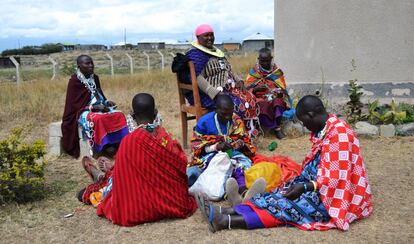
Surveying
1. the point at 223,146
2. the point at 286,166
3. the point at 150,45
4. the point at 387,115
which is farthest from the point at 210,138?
the point at 150,45

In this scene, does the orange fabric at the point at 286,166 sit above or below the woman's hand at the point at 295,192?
below

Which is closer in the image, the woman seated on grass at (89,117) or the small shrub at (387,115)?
the woman seated on grass at (89,117)

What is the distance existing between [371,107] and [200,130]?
10.2 feet

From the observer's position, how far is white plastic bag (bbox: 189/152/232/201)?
424 centimetres

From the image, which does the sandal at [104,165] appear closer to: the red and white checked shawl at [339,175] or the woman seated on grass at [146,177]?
the woman seated on grass at [146,177]

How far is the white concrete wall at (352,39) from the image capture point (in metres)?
6.79

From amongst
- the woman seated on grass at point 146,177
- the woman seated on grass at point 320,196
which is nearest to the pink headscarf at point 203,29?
the woman seated on grass at point 146,177

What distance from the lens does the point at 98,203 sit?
4.25 meters

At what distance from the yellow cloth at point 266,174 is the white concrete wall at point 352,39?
3283 mm

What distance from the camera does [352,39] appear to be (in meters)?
6.96

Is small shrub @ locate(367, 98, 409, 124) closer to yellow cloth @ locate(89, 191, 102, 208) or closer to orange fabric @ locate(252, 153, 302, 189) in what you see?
orange fabric @ locate(252, 153, 302, 189)

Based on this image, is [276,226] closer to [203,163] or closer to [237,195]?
[237,195]

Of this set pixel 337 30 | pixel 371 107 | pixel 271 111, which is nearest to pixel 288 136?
pixel 271 111

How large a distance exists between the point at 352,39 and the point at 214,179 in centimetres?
385
